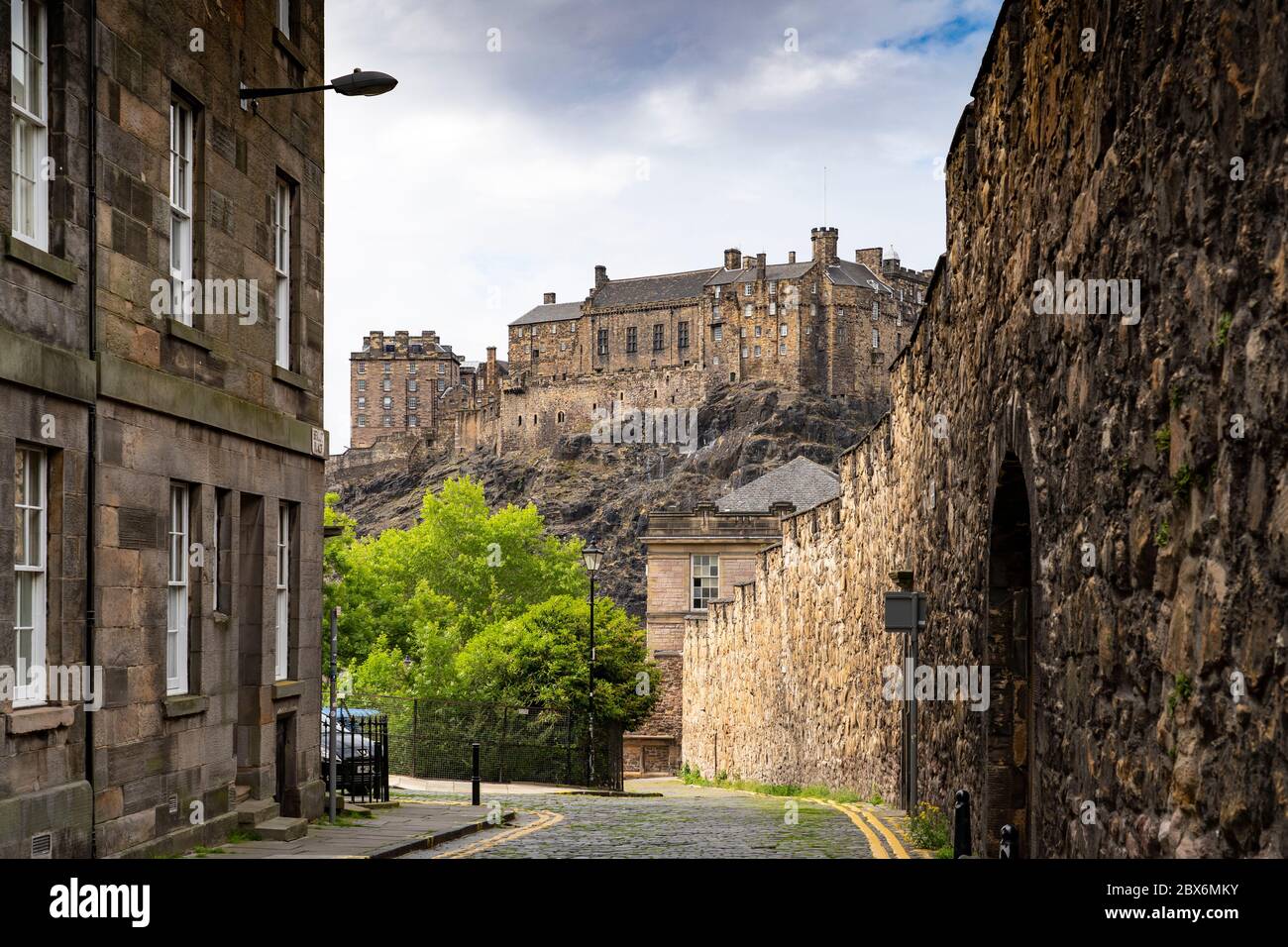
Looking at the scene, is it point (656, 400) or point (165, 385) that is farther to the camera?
point (656, 400)

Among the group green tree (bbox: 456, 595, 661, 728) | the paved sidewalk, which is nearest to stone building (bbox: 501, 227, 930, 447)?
green tree (bbox: 456, 595, 661, 728)

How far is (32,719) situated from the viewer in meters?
9.95

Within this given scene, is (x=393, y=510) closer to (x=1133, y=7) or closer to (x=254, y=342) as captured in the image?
(x=254, y=342)

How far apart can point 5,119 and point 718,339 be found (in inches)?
4918

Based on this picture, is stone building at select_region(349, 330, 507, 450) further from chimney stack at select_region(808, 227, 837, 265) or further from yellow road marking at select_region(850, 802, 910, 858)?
yellow road marking at select_region(850, 802, 910, 858)

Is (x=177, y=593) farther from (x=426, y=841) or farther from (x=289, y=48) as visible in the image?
(x=289, y=48)

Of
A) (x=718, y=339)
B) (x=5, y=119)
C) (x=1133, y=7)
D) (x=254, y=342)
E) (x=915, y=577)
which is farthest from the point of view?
(x=718, y=339)

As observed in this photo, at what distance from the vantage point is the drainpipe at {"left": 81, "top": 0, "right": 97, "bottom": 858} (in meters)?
10.9

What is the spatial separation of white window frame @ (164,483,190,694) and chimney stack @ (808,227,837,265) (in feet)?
408

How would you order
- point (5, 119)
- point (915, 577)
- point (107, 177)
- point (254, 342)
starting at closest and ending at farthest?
point (5, 119) → point (107, 177) → point (254, 342) → point (915, 577)

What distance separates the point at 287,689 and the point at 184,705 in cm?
267

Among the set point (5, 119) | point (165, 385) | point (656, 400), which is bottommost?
point (165, 385)

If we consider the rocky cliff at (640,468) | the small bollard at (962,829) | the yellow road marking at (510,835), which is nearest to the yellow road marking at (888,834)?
the small bollard at (962,829)
